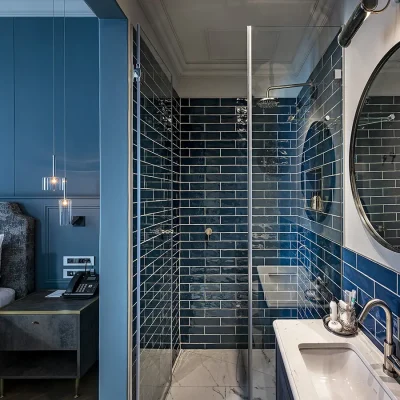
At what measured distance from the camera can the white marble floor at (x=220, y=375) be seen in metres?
1.96

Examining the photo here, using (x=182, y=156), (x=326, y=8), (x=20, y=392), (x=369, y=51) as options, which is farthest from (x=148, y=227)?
(x=326, y=8)

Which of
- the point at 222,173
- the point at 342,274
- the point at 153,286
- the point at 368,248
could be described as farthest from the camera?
the point at 222,173

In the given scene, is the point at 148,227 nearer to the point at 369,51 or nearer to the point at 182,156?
the point at 182,156

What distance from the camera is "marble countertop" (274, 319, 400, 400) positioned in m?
0.93

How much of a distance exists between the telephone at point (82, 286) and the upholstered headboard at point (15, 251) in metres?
0.42

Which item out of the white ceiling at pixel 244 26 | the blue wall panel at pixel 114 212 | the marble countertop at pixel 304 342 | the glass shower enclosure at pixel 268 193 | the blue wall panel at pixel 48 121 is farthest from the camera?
the blue wall panel at pixel 48 121

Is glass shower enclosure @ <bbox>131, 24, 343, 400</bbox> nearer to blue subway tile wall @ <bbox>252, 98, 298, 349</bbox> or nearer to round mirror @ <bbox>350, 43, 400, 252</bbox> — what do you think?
blue subway tile wall @ <bbox>252, 98, 298, 349</bbox>

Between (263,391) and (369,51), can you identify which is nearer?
(369,51)

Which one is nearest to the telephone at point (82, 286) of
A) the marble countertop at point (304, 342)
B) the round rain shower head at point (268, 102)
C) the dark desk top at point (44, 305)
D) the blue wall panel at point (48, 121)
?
the dark desk top at point (44, 305)

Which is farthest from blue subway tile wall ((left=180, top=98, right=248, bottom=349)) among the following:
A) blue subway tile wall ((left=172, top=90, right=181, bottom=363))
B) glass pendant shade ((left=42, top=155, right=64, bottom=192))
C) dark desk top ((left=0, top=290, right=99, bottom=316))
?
glass pendant shade ((left=42, top=155, right=64, bottom=192))

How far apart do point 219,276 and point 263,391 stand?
1024 millimetres

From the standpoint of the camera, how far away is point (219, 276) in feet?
9.04

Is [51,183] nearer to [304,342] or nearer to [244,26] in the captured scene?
[244,26]

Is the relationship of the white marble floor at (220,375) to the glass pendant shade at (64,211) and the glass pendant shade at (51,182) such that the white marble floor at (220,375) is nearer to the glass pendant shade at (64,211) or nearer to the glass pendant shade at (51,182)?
the glass pendant shade at (64,211)
